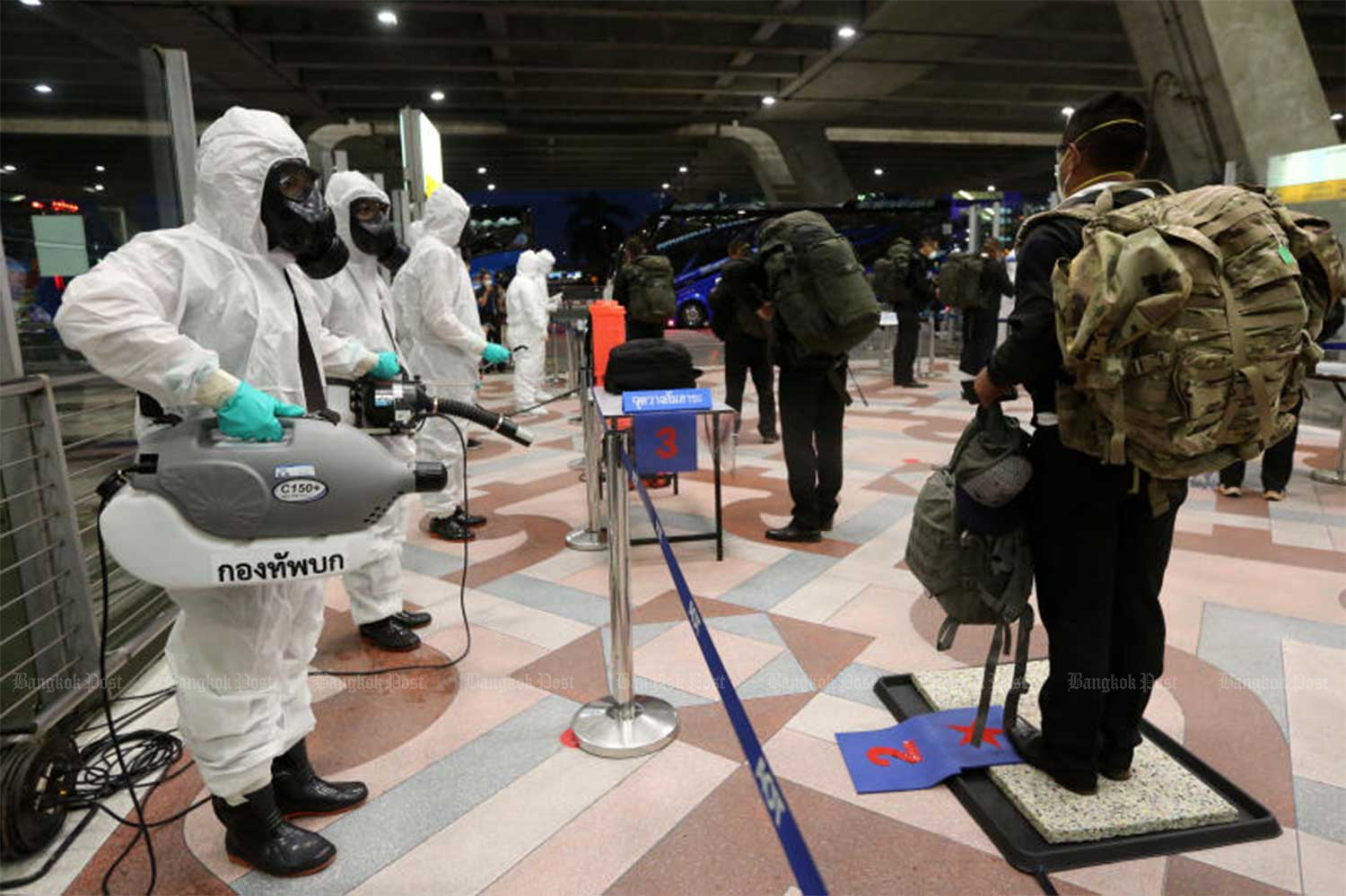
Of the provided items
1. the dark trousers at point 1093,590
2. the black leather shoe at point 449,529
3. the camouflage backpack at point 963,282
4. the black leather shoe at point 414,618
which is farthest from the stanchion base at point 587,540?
the camouflage backpack at point 963,282

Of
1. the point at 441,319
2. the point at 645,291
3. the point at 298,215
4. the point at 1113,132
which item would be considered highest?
the point at 1113,132

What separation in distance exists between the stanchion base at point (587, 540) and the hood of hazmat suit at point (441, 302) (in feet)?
3.40

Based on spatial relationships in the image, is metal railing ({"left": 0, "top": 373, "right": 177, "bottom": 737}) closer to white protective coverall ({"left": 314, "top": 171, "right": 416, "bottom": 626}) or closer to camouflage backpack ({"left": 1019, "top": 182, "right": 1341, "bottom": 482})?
white protective coverall ({"left": 314, "top": 171, "right": 416, "bottom": 626})

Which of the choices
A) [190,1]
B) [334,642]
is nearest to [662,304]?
[334,642]

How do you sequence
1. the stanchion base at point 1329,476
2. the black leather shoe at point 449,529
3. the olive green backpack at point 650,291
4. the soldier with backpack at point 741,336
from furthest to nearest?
the olive green backpack at point 650,291, the stanchion base at point 1329,476, the black leather shoe at point 449,529, the soldier with backpack at point 741,336

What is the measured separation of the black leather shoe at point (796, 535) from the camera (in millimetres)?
4129

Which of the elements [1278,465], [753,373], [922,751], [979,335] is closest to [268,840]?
[922,751]

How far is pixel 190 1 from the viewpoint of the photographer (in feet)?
31.2

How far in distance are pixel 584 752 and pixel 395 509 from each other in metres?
1.44

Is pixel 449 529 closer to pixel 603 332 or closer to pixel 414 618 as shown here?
pixel 414 618

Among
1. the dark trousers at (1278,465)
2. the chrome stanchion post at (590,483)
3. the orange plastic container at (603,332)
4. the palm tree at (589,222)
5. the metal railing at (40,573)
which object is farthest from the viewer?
the palm tree at (589,222)

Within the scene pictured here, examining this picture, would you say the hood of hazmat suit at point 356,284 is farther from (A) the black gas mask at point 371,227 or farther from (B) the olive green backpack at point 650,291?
(B) the olive green backpack at point 650,291

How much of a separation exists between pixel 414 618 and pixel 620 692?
48.0 inches

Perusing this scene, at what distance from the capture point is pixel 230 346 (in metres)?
1.78
